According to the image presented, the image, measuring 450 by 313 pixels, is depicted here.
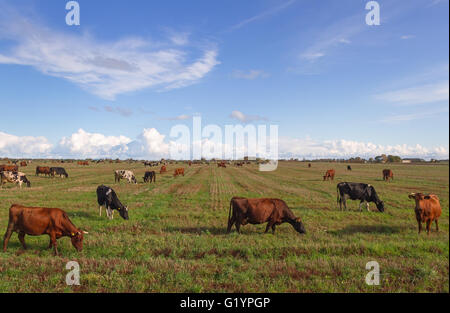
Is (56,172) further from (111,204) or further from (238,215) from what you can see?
Answer: (238,215)

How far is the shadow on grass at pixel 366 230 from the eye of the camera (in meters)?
11.2

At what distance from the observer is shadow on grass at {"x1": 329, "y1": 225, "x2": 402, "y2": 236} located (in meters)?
11.2

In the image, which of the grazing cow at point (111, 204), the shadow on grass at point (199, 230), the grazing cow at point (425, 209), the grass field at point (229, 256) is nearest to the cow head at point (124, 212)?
the grazing cow at point (111, 204)

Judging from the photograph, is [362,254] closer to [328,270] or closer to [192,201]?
[328,270]

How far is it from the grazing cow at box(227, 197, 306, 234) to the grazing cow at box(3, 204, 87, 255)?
6.09 metres

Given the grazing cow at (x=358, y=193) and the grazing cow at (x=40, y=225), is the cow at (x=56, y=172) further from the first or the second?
the grazing cow at (x=358, y=193)

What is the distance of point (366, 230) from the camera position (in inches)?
458

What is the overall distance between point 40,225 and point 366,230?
1395 centimetres

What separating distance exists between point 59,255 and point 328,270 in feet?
29.1

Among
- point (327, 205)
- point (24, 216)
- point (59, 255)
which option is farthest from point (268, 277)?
point (327, 205)

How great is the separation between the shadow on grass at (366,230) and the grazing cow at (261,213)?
6.94ft

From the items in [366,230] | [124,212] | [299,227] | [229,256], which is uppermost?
[124,212]

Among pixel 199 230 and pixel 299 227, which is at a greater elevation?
pixel 299 227

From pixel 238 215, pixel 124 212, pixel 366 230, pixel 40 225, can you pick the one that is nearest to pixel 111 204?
pixel 124 212
